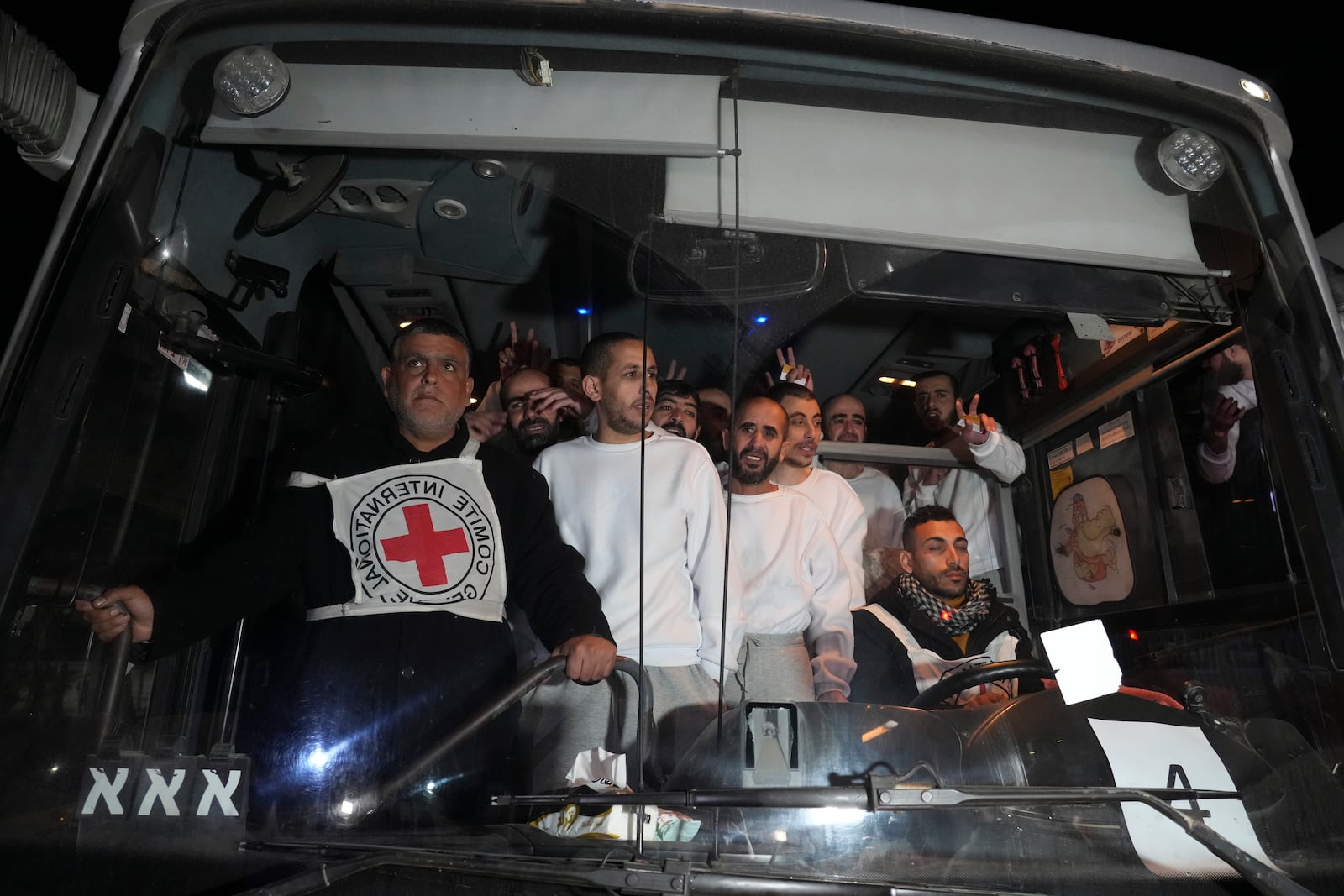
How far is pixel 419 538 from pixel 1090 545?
1350 millimetres

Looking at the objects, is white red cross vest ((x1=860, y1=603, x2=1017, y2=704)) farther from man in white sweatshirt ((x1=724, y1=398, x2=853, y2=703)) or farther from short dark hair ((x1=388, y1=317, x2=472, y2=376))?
short dark hair ((x1=388, y1=317, x2=472, y2=376))

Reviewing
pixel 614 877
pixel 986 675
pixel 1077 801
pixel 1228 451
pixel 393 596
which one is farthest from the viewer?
pixel 1228 451

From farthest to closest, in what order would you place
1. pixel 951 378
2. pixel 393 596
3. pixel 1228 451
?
1. pixel 951 378
2. pixel 1228 451
3. pixel 393 596

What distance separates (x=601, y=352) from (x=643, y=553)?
0.40 m

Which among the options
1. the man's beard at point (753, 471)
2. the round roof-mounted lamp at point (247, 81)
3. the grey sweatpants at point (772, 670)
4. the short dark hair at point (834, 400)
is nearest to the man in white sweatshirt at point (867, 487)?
the short dark hair at point (834, 400)

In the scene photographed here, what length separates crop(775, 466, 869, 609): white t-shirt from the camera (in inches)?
72.7

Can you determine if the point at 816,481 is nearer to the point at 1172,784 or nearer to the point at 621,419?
the point at 621,419

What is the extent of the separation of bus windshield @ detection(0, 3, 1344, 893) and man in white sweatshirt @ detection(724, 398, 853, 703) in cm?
1

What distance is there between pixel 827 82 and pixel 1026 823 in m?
1.38

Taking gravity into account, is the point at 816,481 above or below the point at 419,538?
above

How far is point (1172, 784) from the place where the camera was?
1513 millimetres

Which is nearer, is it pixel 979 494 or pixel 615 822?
pixel 615 822

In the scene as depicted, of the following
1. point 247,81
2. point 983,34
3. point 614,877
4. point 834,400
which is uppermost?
point 983,34

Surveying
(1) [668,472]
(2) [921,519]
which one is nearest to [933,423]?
(2) [921,519]
